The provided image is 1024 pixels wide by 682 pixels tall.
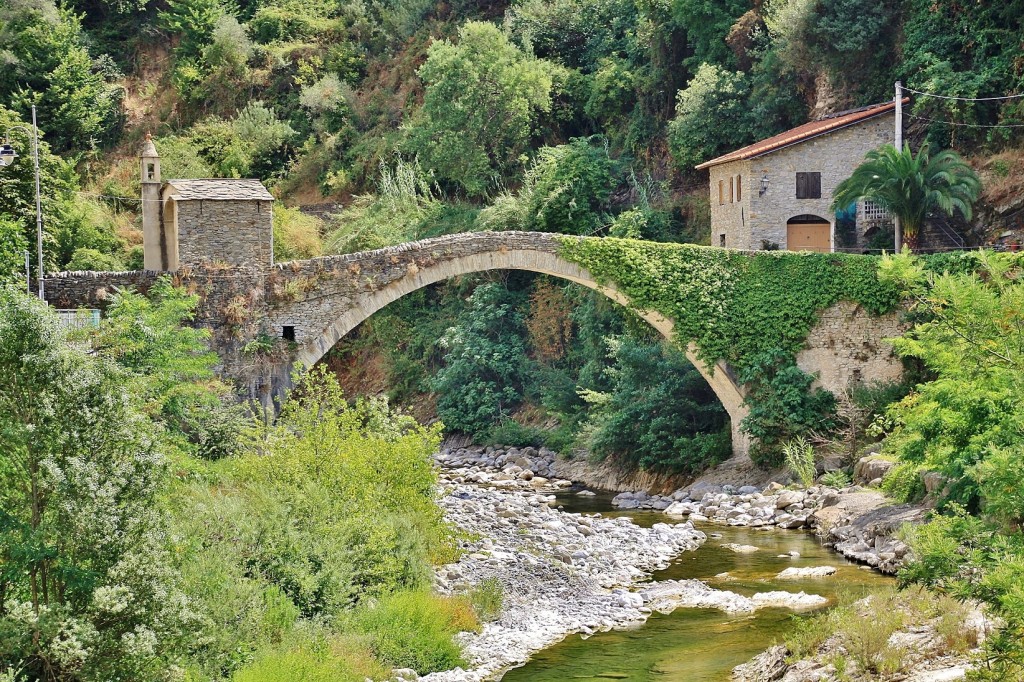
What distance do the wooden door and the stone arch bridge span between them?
13.3 ft

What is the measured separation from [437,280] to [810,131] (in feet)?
30.7

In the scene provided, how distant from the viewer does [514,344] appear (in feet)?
109

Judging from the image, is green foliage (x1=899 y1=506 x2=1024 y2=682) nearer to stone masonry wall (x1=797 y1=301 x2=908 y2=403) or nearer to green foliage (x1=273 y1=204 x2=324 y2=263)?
stone masonry wall (x1=797 y1=301 x2=908 y2=403)

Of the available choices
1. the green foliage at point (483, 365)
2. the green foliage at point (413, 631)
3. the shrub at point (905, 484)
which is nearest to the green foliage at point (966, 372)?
the shrub at point (905, 484)

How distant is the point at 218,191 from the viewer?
77.0ft

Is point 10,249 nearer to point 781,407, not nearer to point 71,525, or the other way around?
point 71,525

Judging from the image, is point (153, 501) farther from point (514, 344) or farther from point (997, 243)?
point (514, 344)

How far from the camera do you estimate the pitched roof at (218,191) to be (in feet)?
76.0

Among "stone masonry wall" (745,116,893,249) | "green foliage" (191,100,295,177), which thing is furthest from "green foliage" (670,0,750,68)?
"green foliage" (191,100,295,177)

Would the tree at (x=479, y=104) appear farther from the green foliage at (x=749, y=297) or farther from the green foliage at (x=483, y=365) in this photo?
the green foliage at (x=749, y=297)

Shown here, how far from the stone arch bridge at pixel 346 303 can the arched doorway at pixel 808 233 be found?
13.2 ft

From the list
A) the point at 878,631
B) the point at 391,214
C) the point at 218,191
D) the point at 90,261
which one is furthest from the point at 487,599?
the point at 391,214

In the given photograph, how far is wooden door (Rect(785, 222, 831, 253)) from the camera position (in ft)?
94.7

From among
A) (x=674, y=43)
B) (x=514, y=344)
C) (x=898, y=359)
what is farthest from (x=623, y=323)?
(x=674, y=43)
